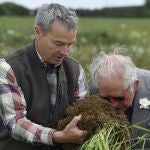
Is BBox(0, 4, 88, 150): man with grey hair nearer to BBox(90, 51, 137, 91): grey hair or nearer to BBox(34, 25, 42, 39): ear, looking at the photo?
BBox(34, 25, 42, 39): ear

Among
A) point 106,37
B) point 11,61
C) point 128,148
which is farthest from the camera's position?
point 106,37

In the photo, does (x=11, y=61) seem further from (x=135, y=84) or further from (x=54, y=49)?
(x=135, y=84)

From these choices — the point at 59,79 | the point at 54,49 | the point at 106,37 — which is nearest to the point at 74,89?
the point at 59,79

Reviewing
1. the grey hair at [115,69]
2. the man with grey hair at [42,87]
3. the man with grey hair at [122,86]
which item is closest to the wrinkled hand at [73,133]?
the man with grey hair at [42,87]

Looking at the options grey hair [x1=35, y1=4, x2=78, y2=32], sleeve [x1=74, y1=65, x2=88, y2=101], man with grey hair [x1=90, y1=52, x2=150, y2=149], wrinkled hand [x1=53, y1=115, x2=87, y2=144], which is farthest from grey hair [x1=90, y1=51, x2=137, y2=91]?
wrinkled hand [x1=53, y1=115, x2=87, y2=144]


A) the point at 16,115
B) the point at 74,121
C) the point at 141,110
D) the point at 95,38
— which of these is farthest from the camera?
the point at 95,38

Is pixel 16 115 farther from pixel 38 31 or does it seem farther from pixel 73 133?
pixel 38 31

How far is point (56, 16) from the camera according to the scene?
201 inches

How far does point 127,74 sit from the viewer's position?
211 inches

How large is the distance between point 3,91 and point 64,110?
1.68ft

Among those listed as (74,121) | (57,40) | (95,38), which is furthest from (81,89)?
(95,38)

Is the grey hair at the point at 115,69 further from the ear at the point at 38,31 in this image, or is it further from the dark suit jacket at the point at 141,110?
the ear at the point at 38,31

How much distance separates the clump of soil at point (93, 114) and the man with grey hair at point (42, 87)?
51 mm

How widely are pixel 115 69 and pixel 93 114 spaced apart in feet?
1.75
